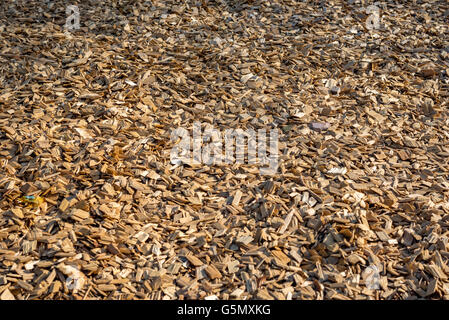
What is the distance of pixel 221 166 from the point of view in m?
4.07

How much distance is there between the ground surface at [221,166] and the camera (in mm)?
3189

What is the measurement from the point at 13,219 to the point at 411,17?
5.60m

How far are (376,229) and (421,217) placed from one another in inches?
15.8

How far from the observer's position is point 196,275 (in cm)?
319

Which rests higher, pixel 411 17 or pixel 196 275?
pixel 411 17

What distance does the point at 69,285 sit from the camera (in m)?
3.02

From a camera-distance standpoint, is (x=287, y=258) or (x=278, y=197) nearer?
(x=287, y=258)

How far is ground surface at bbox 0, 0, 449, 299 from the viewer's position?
3189 mm

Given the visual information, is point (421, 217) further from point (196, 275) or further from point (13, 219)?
point (13, 219)

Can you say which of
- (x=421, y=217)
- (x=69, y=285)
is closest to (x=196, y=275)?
(x=69, y=285)
